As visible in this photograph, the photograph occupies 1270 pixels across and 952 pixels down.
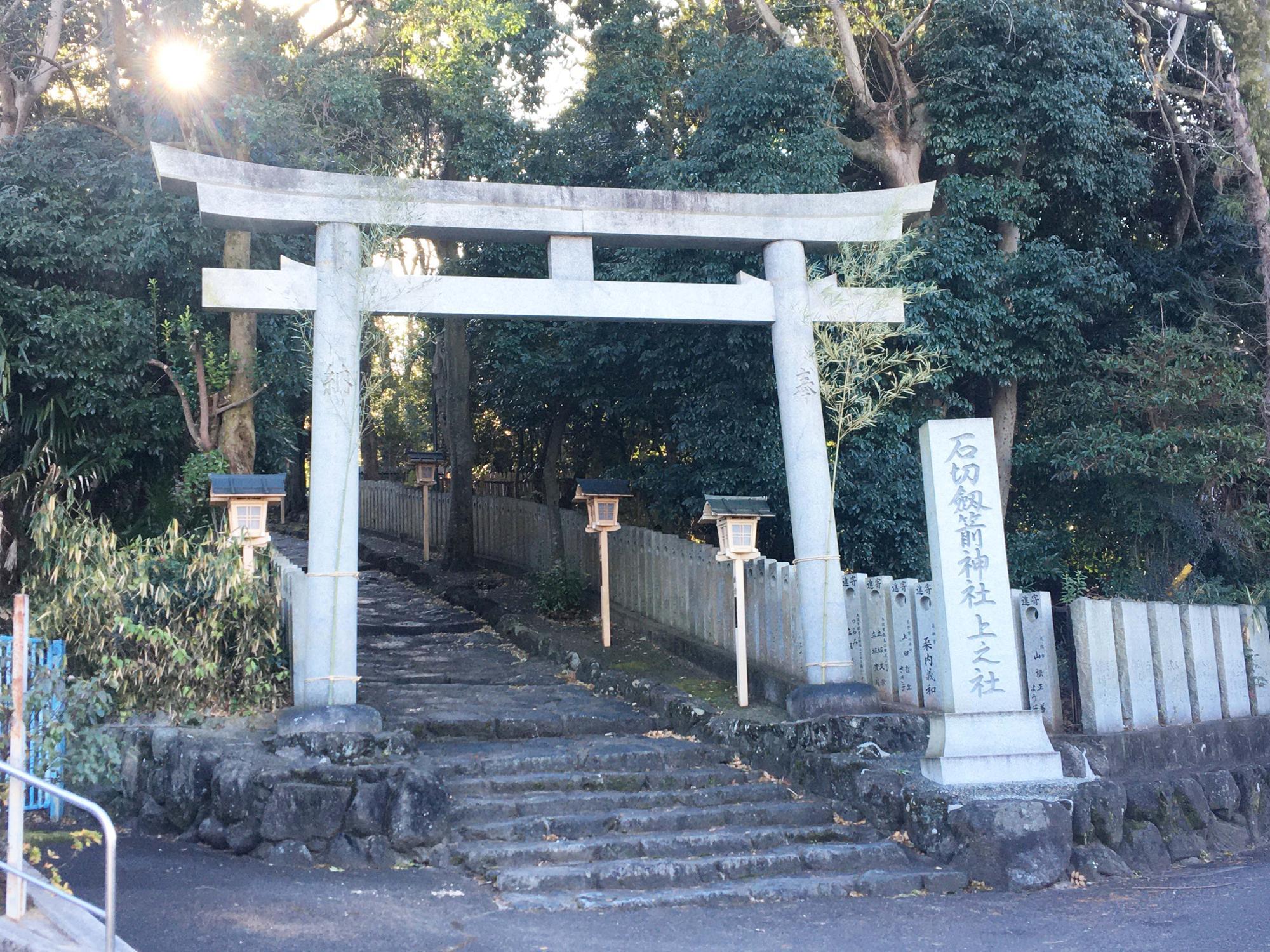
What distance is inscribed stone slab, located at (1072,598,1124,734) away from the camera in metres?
8.60

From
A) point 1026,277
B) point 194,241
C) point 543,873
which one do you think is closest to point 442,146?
point 194,241

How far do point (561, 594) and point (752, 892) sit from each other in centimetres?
845

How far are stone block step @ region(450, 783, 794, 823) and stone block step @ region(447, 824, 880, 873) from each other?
0.39m

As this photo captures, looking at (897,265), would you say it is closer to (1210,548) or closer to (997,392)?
(997,392)

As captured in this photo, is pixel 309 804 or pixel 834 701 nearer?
pixel 309 804

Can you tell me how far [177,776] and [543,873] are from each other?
2912 millimetres

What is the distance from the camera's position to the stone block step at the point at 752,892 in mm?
6672

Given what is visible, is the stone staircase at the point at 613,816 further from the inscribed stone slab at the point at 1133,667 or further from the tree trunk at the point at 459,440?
the tree trunk at the point at 459,440

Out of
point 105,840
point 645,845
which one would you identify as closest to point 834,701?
point 645,845

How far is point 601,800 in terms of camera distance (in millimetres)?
8156

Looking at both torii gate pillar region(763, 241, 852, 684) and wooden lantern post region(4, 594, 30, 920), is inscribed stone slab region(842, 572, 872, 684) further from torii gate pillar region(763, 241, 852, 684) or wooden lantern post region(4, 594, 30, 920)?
wooden lantern post region(4, 594, 30, 920)

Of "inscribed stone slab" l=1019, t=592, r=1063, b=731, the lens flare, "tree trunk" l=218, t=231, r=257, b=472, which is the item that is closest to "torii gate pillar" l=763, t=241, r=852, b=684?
"inscribed stone slab" l=1019, t=592, r=1063, b=731

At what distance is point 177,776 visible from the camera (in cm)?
789

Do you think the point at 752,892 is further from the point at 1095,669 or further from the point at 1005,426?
the point at 1005,426
